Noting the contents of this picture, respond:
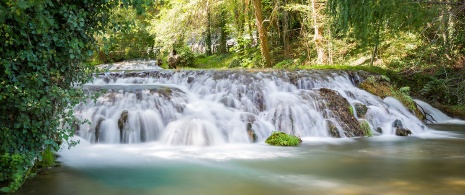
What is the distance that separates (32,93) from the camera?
12.5ft

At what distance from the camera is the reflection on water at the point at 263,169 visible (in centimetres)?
474

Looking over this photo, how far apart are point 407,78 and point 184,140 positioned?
30.0 feet

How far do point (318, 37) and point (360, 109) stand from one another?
8.25 metres

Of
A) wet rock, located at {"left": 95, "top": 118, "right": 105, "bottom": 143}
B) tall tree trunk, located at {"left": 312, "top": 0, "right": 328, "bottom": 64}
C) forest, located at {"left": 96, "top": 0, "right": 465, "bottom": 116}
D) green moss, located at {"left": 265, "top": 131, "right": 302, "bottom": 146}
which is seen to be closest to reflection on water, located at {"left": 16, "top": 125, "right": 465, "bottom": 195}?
green moss, located at {"left": 265, "top": 131, "right": 302, "bottom": 146}

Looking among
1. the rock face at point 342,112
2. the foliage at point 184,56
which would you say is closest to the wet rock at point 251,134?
the rock face at point 342,112

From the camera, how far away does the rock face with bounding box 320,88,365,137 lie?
876 centimetres

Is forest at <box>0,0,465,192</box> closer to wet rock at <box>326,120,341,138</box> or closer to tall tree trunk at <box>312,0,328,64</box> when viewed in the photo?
tall tree trunk at <box>312,0,328,64</box>

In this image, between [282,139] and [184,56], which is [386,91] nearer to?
[282,139]

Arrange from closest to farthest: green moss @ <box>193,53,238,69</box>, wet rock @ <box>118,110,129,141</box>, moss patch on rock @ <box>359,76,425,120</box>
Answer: wet rock @ <box>118,110,129,141</box> < moss patch on rock @ <box>359,76,425,120</box> < green moss @ <box>193,53,238,69</box>

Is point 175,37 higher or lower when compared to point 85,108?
higher

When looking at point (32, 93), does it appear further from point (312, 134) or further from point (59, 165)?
point (312, 134)

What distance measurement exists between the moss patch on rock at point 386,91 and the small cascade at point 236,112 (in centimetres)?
28

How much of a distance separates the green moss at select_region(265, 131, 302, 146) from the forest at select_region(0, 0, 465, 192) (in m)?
2.94

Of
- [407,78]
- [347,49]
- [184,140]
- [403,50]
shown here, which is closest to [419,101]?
[407,78]
